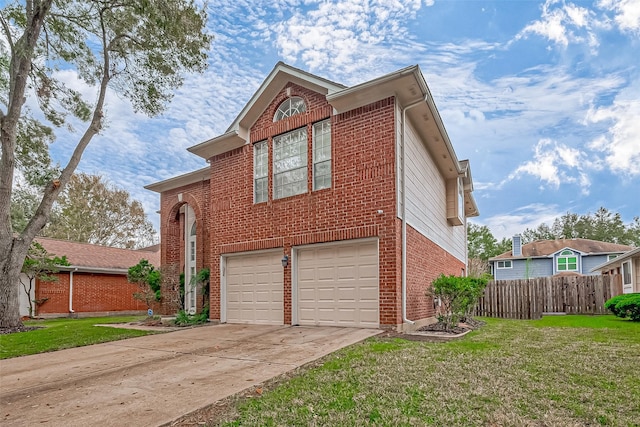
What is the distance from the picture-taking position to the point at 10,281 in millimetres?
11805

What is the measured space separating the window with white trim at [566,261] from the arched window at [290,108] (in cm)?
3009

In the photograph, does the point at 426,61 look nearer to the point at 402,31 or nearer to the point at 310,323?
the point at 402,31

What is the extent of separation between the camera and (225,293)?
11.6 meters

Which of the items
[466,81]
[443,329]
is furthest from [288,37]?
[443,329]

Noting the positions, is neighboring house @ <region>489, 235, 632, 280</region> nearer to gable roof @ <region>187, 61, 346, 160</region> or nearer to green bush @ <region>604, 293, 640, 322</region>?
green bush @ <region>604, 293, 640, 322</region>

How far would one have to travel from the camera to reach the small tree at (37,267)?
16016 mm

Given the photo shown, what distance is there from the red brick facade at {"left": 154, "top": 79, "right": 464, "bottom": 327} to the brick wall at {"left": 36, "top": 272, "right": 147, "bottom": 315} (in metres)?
11.4

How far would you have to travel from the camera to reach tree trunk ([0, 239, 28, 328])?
1161 cm

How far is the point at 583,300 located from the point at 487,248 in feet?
94.1

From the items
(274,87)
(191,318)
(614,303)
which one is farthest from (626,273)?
(191,318)

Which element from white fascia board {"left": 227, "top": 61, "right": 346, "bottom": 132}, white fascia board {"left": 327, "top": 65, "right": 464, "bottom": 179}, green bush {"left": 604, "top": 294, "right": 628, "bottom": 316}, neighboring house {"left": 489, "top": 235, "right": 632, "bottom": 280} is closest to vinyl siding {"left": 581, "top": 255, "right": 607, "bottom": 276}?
neighboring house {"left": 489, "top": 235, "right": 632, "bottom": 280}

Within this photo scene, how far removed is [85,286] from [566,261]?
34021mm

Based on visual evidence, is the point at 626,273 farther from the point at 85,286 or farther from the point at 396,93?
the point at 85,286

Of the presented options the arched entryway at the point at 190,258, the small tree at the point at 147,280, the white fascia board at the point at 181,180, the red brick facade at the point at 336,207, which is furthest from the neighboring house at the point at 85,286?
the red brick facade at the point at 336,207
